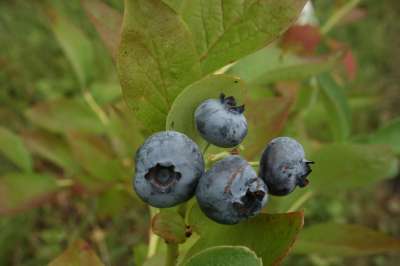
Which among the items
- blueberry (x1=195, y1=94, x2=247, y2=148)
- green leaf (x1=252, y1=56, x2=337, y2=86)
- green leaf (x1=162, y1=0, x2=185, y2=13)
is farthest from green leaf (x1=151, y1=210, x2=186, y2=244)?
green leaf (x1=252, y1=56, x2=337, y2=86)

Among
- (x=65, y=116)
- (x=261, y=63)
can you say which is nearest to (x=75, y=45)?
(x=65, y=116)

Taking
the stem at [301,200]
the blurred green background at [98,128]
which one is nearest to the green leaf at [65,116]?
the blurred green background at [98,128]

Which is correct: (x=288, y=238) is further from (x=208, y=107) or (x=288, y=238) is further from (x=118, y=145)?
(x=118, y=145)

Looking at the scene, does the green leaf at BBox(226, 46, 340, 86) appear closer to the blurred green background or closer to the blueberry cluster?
the blurred green background

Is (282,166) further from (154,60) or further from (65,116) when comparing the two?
(65,116)

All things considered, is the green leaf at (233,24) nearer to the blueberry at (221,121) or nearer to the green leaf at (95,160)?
the blueberry at (221,121)
